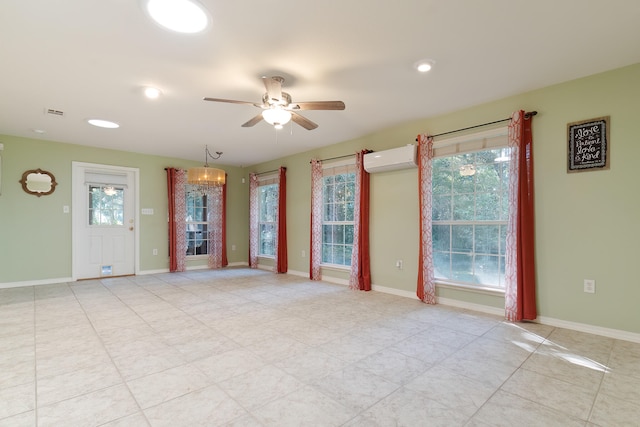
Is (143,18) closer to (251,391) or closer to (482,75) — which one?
(251,391)

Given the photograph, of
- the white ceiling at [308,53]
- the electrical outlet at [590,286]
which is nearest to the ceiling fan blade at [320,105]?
the white ceiling at [308,53]

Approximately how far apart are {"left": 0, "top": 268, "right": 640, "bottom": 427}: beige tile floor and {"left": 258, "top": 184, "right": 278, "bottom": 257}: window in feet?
10.9

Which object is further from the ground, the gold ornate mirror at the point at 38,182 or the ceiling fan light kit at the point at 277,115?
the ceiling fan light kit at the point at 277,115

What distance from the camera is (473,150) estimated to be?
3.78 metres

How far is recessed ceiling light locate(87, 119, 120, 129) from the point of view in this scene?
4.27 meters

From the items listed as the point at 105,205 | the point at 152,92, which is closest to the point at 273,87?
the point at 152,92

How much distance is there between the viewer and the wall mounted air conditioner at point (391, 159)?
13.8ft

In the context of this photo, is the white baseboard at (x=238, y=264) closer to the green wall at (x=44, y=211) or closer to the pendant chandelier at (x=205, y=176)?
the green wall at (x=44, y=211)

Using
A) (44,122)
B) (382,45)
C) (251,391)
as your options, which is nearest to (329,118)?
(382,45)

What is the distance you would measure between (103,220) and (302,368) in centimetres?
560

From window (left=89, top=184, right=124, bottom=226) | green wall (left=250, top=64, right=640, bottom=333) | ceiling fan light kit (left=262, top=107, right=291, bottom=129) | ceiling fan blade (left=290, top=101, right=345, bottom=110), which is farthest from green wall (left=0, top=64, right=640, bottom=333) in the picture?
ceiling fan light kit (left=262, top=107, right=291, bottom=129)

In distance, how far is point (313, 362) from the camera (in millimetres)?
2342

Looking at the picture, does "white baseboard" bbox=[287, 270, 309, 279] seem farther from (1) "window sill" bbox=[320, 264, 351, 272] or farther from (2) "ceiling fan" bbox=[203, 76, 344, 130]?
(2) "ceiling fan" bbox=[203, 76, 344, 130]

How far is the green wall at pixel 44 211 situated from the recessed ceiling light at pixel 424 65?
5.72 meters
